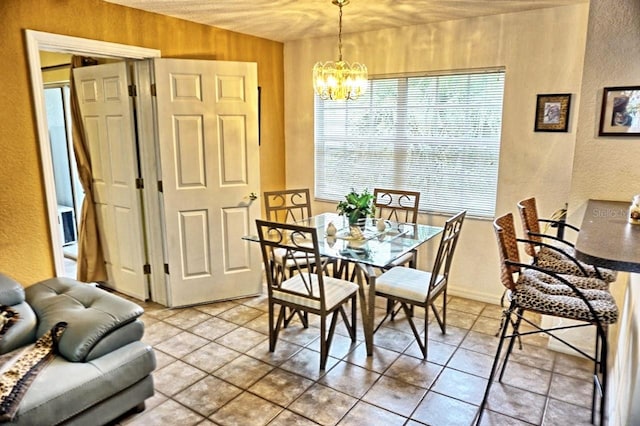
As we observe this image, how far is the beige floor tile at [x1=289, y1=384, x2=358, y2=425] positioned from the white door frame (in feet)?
6.31

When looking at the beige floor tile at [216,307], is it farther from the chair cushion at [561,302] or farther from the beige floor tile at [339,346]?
the chair cushion at [561,302]

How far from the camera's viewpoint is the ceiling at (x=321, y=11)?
3.04 metres

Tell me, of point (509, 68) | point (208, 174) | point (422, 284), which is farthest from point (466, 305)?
point (208, 174)

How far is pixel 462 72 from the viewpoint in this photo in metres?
3.62

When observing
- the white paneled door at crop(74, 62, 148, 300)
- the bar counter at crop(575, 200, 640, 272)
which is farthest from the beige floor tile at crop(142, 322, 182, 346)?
the bar counter at crop(575, 200, 640, 272)

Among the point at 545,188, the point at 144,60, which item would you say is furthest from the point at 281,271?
the point at 545,188

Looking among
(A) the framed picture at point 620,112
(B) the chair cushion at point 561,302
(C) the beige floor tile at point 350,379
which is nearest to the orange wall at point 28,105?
(C) the beige floor tile at point 350,379

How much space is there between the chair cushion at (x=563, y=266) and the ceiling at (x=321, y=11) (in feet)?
6.01

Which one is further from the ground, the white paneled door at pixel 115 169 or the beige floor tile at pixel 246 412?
the white paneled door at pixel 115 169

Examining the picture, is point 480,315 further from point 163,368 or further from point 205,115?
point 205,115

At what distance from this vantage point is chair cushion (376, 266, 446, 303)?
282 centimetres

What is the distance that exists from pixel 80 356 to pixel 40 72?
6.06 feet

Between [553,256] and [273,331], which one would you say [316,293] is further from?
[553,256]

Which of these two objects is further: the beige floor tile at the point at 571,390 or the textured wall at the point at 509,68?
the textured wall at the point at 509,68
